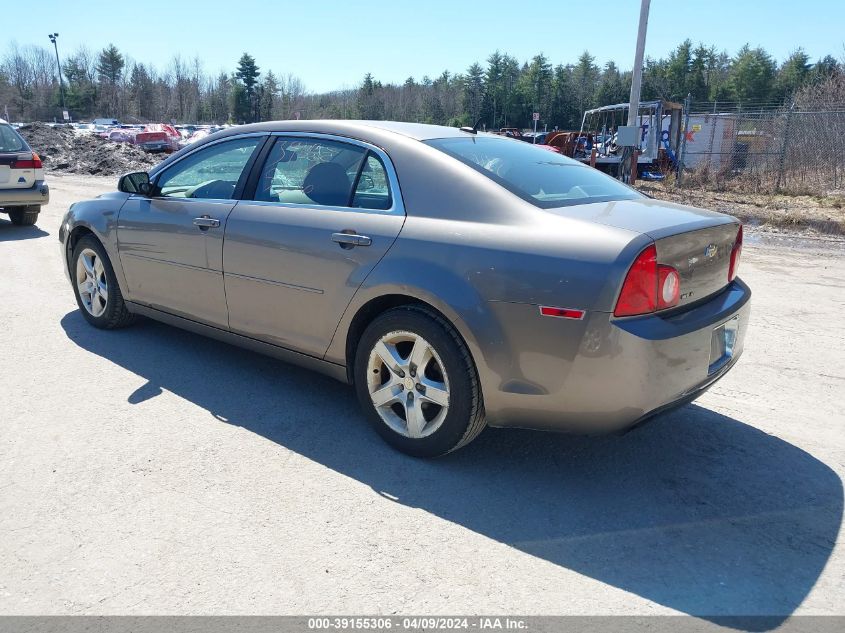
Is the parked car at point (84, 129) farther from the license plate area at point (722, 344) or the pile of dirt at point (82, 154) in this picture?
the license plate area at point (722, 344)

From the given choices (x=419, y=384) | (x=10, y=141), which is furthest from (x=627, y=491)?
(x=10, y=141)

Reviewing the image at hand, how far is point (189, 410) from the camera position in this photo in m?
3.96

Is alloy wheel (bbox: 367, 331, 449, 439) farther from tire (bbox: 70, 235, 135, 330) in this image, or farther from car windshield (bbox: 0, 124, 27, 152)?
car windshield (bbox: 0, 124, 27, 152)

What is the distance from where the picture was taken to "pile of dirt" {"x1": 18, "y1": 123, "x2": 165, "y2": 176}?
2420 centimetres

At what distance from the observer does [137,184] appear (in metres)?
4.79

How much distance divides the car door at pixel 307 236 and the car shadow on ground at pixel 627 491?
1.74 ft

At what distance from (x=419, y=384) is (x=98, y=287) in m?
3.32

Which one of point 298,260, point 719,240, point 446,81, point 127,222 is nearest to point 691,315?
point 719,240

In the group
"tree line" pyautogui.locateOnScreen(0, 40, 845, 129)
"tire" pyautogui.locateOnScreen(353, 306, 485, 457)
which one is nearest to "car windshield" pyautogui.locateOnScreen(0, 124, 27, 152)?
"tire" pyautogui.locateOnScreen(353, 306, 485, 457)

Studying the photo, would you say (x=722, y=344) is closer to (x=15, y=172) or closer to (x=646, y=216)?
(x=646, y=216)

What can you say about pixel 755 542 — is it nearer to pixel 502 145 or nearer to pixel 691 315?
pixel 691 315

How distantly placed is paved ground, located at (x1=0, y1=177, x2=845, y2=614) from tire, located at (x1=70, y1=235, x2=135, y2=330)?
2.40 feet

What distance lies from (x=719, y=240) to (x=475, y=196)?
4.00 ft

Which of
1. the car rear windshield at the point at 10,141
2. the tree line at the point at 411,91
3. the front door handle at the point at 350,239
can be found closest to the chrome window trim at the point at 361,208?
the front door handle at the point at 350,239
